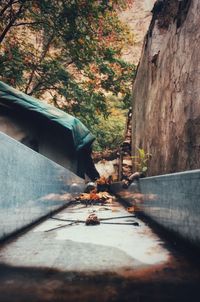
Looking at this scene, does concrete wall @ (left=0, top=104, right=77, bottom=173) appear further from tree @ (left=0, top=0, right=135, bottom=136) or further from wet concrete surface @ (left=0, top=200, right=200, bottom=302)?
wet concrete surface @ (left=0, top=200, right=200, bottom=302)

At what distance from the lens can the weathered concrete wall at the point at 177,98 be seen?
9.41 ft

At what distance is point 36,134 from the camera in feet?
20.2

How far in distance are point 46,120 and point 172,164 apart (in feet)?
10.9

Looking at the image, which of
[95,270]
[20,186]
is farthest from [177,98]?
[95,270]

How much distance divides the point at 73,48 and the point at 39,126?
3691mm

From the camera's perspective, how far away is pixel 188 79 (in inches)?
120

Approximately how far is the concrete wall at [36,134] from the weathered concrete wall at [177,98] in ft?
8.61

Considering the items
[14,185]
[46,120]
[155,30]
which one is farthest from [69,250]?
[155,30]

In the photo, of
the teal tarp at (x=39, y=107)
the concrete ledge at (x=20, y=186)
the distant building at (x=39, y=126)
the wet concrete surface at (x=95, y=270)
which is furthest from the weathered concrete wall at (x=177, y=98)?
the distant building at (x=39, y=126)

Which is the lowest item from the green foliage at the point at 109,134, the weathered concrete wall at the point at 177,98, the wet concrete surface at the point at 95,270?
the wet concrete surface at the point at 95,270

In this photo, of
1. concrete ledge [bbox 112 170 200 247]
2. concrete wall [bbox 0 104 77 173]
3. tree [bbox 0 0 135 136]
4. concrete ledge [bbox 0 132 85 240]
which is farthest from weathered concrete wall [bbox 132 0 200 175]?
tree [bbox 0 0 135 136]

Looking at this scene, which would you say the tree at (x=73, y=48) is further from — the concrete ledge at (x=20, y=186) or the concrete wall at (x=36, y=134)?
the concrete ledge at (x=20, y=186)

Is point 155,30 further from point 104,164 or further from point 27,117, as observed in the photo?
point 104,164

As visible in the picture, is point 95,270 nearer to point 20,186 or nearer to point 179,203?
point 179,203
